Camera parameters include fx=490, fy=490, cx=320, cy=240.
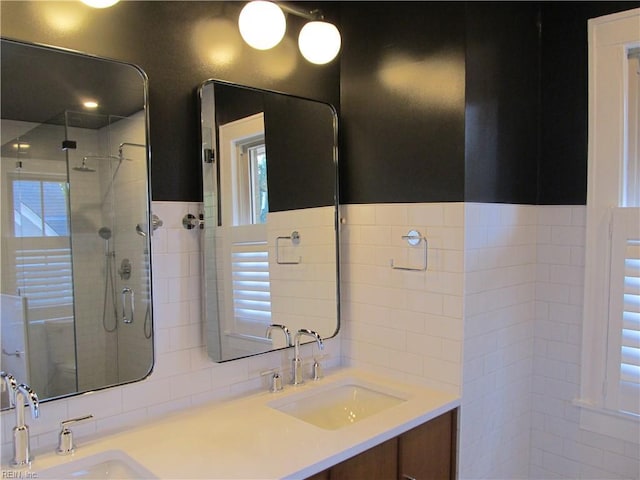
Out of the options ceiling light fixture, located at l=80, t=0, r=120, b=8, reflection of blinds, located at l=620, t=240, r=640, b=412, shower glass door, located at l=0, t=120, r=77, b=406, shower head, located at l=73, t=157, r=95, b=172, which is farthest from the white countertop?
ceiling light fixture, located at l=80, t=0, r=120, b=8

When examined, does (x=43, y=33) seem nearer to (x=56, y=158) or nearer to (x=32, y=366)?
(x=56, y=158)

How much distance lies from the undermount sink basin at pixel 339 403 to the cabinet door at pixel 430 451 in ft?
0.58

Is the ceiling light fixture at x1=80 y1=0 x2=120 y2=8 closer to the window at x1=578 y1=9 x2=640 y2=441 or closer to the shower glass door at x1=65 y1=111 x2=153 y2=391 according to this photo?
the shower glass door at x1=65 y1=111 x2=153 y2=391

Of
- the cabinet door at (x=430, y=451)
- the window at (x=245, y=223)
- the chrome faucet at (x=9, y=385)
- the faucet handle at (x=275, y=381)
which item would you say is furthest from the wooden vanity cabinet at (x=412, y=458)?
the chrome faucet at (x=9, y=385)

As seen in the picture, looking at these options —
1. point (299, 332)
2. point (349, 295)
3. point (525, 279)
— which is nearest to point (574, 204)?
point (525, 279)

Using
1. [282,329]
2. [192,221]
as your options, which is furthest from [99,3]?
[282,329]

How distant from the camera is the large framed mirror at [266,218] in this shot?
1783 mm

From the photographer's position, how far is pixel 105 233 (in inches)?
60.2

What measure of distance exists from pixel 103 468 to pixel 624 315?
76.2 inches

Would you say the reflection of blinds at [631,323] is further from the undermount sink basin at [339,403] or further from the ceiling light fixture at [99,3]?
the ceiling light fixture at [99,3]

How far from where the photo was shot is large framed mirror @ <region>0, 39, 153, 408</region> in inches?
53.6

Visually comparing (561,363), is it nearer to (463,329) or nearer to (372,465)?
(463,329)

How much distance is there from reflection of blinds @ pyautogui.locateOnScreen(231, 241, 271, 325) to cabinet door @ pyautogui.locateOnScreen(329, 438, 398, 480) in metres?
0.64

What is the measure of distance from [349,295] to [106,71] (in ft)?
4.35
